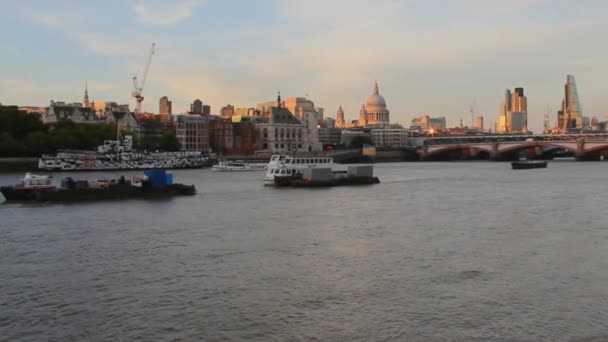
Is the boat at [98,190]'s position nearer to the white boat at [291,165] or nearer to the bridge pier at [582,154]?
the white boat at [291,165]

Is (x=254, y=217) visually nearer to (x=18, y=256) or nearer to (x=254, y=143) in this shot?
(x=18, y=256)

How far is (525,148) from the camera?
13750cm

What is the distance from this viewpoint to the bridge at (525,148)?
125438 millimetres

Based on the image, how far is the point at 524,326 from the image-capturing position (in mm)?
14938

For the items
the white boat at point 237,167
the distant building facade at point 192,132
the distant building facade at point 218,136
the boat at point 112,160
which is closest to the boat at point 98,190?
the white boat at point 237,167

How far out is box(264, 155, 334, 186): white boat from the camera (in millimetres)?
63250

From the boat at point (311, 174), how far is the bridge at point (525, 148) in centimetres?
7225

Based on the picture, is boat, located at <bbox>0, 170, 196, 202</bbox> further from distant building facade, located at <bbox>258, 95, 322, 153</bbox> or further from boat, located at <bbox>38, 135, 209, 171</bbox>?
distant building facade, located at <bbox>258, 95, 322, 153</bbox>

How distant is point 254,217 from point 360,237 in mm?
8872

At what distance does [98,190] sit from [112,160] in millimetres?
52727

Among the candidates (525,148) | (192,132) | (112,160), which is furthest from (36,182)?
(525,148)

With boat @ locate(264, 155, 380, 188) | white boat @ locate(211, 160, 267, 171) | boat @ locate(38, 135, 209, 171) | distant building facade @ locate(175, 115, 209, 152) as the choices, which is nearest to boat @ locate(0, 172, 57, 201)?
boat @ locate(264, 155, 380, 188)

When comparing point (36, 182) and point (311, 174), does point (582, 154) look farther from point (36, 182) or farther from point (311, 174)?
point (36, 182)

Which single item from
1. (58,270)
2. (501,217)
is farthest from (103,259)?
(501,217)
